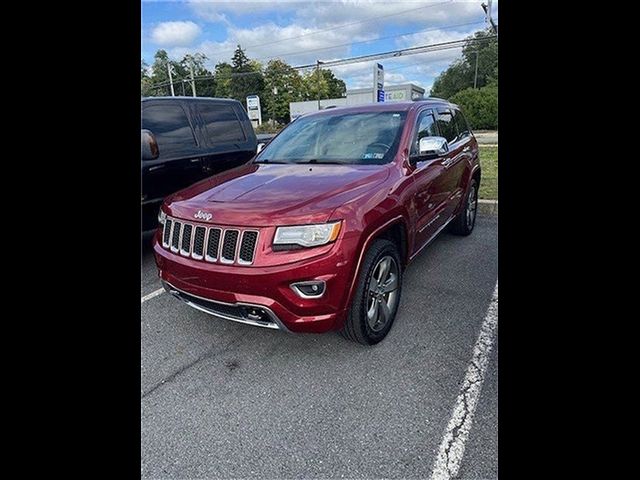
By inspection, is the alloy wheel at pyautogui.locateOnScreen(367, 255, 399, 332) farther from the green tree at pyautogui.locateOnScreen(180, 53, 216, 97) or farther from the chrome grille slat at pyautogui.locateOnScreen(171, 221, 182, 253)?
the green tree at pyautogui.locateOnScreen(180, 53, 216, 97)

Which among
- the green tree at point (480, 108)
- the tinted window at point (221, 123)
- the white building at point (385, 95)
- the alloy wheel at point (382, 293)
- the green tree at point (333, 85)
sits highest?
the green tree at point (333, 85)

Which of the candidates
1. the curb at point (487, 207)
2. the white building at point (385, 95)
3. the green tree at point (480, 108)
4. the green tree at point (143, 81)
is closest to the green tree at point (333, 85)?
the white building at point (385, 95)

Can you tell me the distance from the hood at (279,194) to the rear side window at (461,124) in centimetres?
252

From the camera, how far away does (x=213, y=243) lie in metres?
2.59

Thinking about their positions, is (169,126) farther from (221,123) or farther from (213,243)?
(213,243)

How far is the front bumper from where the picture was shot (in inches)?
94.5

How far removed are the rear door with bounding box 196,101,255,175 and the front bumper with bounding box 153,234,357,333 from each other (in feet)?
10.4

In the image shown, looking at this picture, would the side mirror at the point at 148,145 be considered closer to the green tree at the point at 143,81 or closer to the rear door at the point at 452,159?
the green tree at the point at 143,81

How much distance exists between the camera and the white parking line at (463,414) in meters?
1.98

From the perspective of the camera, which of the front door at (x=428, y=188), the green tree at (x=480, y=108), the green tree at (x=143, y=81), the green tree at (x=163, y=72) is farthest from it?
the green tree at (x=163, y=72)

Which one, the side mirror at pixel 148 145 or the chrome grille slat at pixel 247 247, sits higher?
the side mirror at pixel 148 145
